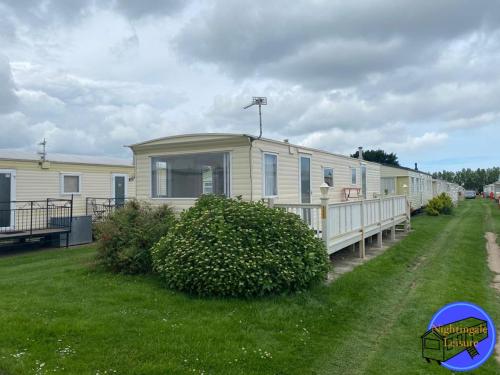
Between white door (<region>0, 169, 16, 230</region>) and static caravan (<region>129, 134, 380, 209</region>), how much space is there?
16.2 ft

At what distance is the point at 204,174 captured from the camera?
853cm

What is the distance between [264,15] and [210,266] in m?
6.99

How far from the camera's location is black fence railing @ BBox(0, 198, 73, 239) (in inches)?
440

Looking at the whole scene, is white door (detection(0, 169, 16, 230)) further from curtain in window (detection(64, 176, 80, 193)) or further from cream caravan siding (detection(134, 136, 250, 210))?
cream caravan siding (detection(134, 136, 250, 210))

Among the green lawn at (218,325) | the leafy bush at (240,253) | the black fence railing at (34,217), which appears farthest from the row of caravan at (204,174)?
the green lawn at (218,325)

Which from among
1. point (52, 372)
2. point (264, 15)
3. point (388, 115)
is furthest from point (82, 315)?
point (388, 115)

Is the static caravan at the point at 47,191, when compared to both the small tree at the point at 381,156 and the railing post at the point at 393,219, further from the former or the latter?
the small tree at the point at 381,156

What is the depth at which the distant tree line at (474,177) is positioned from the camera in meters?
71.9

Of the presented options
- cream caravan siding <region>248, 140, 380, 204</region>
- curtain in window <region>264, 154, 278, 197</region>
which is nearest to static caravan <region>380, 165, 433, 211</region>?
cream caravan siding <region>248, 140, 380, 204</region>

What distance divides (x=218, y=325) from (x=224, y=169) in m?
4.45

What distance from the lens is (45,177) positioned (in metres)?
12.7

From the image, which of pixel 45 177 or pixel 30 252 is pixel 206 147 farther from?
pixel 45 177

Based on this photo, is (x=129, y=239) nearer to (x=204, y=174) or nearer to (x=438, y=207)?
(x=204, y=174)

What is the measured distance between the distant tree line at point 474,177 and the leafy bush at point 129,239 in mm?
72801
